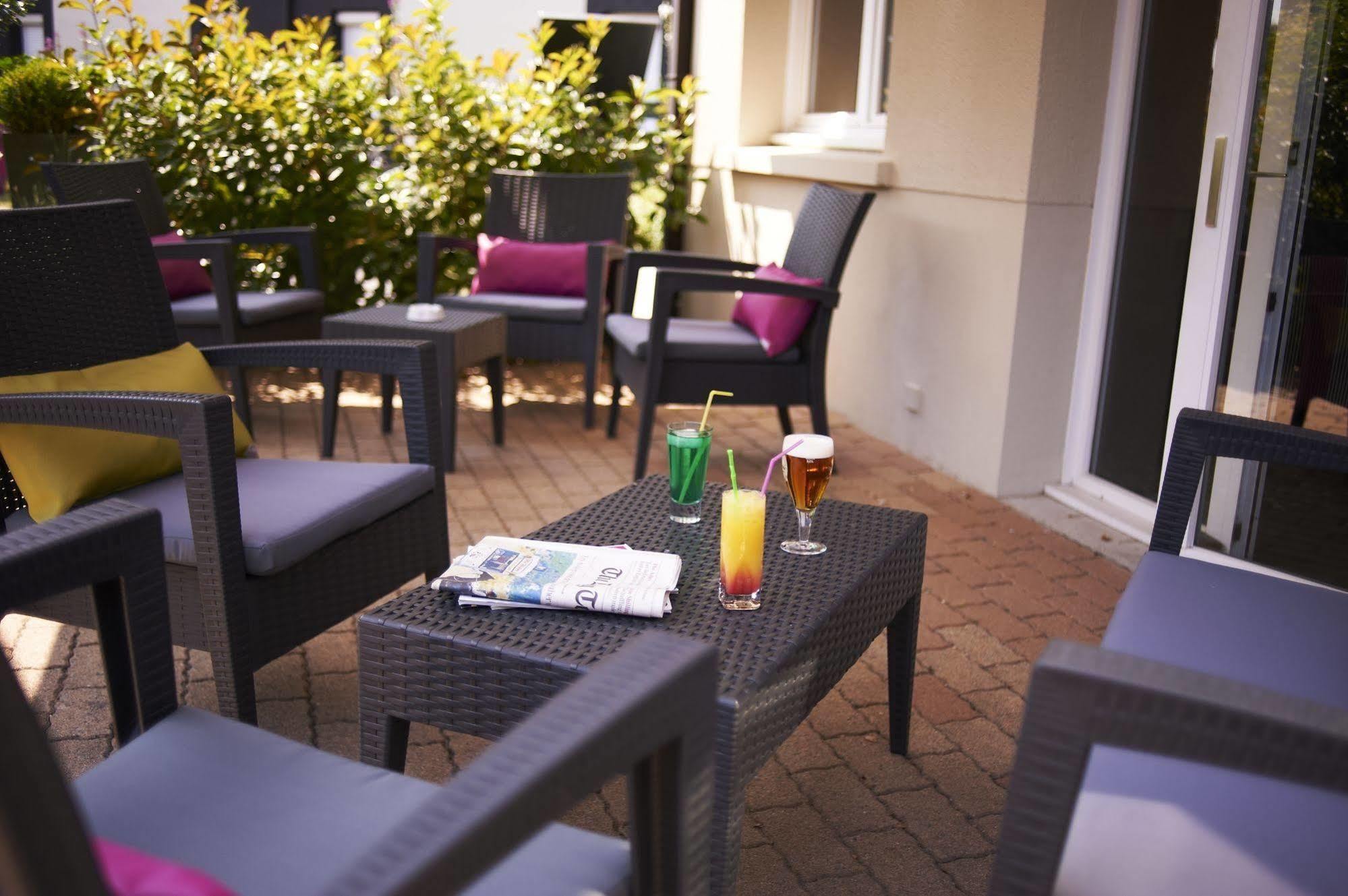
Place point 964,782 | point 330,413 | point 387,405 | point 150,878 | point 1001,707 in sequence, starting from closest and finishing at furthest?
point 150,878 → point 964,782 → point 1001,707 → point 330,413 → point 387,405

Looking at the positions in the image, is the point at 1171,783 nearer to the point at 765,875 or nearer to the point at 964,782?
the point at 765,875

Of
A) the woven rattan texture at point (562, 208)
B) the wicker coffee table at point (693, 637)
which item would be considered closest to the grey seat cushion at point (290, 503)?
the wicker coffee table at point (693, 637)

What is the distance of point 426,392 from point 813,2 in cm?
386

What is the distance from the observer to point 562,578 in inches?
65.0

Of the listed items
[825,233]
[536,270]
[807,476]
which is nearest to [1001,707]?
[807,476]

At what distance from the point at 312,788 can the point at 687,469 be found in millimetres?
966

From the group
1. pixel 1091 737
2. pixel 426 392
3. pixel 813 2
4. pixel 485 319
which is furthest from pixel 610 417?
pixel 1091 737

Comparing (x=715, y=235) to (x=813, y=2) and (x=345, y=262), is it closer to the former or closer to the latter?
(x=813, y=2)

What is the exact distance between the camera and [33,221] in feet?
7.06

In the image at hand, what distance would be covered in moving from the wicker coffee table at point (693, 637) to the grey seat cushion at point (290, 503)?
1.09ft

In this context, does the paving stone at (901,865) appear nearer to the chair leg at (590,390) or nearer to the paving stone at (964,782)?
the paving stone at (964,782)

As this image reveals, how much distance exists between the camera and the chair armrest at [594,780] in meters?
0.79

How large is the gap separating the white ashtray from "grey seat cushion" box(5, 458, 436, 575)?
1.58 metres

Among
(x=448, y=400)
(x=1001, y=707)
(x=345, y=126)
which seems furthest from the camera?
(x=345, y=126)
